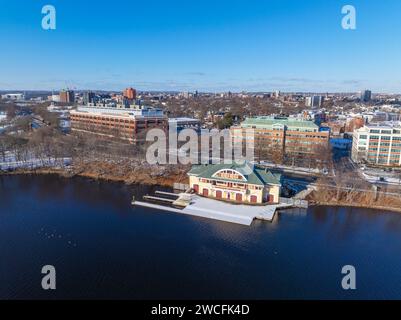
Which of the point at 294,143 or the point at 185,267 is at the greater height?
the point at 294,143

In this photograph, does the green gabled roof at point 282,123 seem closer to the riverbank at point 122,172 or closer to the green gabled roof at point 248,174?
the riverbank at point 122,172

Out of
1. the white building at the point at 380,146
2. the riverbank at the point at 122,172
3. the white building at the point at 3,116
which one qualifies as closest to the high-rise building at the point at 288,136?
the white building at the point at 380,146

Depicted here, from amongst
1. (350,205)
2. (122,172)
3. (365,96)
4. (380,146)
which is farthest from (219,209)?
(365,96)

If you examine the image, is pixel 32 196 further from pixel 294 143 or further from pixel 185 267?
pixel 294 143

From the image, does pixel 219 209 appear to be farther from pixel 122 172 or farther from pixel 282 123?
pixel 282 123

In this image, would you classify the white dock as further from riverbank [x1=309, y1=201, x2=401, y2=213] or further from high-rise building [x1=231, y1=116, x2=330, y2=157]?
high-rise building [x1=231, y1=116, x2=330, y2=157]

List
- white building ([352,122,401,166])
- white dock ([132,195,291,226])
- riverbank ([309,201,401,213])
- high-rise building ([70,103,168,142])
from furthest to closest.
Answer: high-rise building ([70,103,168,142]) → white building ([352,122,401,166]) → riverbank ([309,201,401,213]) → white dock ([132,195,291,226])

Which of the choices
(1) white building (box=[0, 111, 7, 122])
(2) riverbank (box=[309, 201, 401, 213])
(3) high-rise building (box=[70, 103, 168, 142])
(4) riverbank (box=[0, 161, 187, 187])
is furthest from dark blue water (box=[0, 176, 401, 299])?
(1) white building (box=[0, 111, 7, 122])

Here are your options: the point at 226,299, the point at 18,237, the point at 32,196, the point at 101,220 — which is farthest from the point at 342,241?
the point at 32,196
